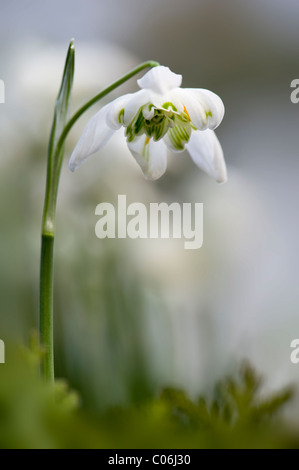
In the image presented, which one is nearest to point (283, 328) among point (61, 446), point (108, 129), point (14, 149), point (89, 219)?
point (89, 219)

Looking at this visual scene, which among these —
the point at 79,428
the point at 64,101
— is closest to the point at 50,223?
the point at 64,101

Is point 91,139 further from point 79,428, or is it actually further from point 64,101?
point 79,428

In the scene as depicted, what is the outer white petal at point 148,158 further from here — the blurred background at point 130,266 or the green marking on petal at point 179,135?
the blurred background at point 130,266

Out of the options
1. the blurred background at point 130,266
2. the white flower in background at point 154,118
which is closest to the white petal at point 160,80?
the white flower in background at point 154,118

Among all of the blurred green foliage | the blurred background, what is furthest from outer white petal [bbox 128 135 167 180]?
the blurred green foliage

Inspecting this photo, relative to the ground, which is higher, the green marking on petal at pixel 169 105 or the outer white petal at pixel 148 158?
the green marking on petal at pixel 169 105
